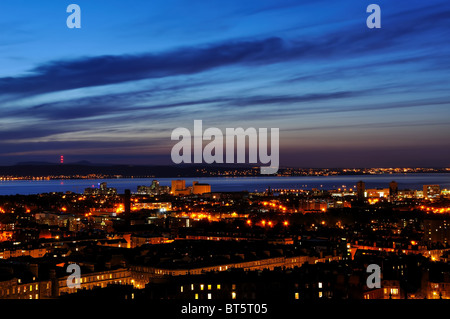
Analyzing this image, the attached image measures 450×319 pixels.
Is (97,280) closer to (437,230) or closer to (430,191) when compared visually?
(437,230)

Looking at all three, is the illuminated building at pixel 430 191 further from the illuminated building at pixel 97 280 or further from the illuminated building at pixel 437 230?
the illuminated building at pixel 97 280

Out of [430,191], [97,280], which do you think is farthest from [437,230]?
[430,191]

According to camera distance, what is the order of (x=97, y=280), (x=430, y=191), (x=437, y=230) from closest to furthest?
1. (x=97, y=280)
2. (x=437, y=230)
3. (x=430, y=191)

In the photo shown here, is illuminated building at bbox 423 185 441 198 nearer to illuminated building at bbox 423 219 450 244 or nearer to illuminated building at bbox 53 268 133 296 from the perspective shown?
illuminated building at bbox 423 219 450 244

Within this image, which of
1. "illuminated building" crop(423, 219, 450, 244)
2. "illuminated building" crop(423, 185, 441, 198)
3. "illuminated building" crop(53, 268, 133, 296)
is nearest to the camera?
"illuminated building" crop(53, 268, 133, 296)

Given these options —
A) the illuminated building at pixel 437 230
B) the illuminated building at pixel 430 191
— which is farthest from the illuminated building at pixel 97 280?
the illuminated building at pixel 430 191

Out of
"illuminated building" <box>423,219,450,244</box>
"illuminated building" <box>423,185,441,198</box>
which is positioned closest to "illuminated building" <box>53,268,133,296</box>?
"illuminated building" <box>423,219,450,244</box>

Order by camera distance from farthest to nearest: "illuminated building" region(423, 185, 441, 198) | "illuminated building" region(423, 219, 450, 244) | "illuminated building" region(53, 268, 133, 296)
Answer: "illuminated building" region(423, 185, 441, 198) → "illuminated building" region(423, 219, 450, 244) → "illuminated building" region(53, 268, 133, 296)
